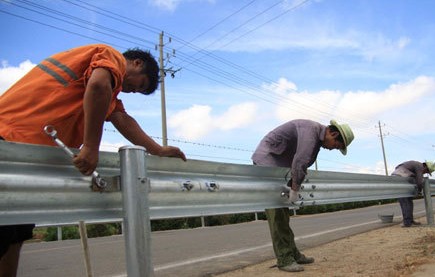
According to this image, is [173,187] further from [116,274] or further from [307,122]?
[116,274]

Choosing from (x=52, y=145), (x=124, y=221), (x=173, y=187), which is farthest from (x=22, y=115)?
(x=173, y=187)

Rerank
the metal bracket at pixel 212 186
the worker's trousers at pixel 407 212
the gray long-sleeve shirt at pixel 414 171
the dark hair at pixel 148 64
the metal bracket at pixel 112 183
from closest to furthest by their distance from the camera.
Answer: the metal bracket at pixel 112 183 < the dark hair at pixel 148 64 < the metal bracket at pixel 212 186 < the worker's trousers at pixel 407 212 < the gray long-sleeve shirt at pixel 414 171

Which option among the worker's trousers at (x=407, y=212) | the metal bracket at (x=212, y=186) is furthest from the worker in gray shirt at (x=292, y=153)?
the worker's trousers at (x=407, y=212)

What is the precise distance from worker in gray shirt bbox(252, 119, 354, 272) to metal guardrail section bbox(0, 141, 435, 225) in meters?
0.24

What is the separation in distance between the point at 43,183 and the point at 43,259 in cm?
658

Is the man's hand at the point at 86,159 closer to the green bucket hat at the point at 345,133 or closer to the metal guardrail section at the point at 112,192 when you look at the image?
the metal guardrail section at the point at 112,192

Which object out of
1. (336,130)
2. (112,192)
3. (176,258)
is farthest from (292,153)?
(112,192)

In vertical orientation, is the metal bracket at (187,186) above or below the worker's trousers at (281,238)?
above

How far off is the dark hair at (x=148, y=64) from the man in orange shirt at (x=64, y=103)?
125 mm

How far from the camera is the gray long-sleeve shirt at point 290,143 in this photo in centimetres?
493

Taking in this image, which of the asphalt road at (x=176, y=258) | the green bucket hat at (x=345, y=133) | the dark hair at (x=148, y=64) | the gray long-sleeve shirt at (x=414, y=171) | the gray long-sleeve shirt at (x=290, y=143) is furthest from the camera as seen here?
the gray long-sleeve shirt at (x=414, y=171)

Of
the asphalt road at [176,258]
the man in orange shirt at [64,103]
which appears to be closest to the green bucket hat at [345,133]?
the asphalt road at [176,258]

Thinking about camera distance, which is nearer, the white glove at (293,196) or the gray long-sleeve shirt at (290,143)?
the white glove at (293,196)

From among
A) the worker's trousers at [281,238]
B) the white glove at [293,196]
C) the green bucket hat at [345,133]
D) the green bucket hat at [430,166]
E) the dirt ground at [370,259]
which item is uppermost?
the green bucket hat at [345,133]
